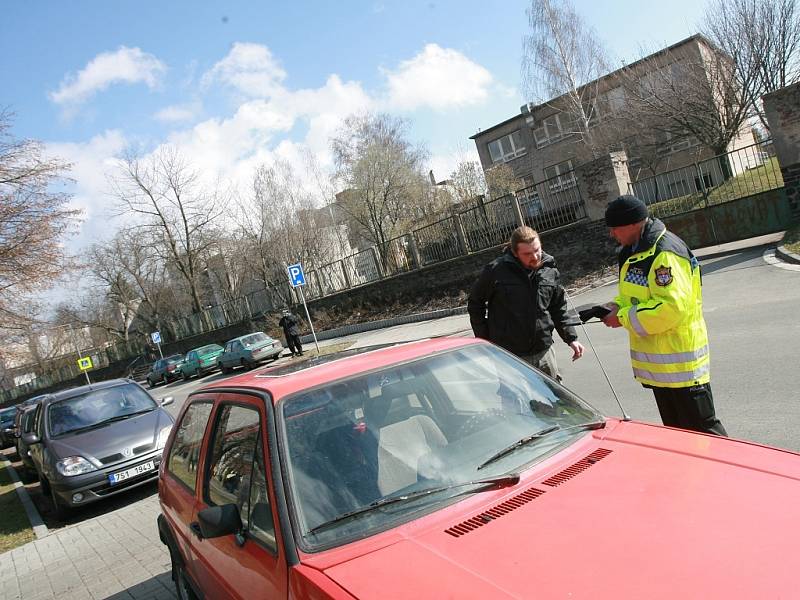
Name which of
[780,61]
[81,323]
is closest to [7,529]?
[780,61]

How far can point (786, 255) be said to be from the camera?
12047 mm

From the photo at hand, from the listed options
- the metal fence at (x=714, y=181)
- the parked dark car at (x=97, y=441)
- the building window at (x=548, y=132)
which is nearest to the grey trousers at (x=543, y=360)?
the parked dark car at (x=97, y=441)

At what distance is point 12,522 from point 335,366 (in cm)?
904

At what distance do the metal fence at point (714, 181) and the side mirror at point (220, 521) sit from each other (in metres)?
15.1

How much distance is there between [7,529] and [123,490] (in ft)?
6.92

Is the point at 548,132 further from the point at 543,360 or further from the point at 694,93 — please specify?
the point at 543,360

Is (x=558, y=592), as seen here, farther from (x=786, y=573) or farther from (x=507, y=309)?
(x=507, y=309)

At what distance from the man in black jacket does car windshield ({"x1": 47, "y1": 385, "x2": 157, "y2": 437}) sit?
710cm

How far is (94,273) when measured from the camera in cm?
6019

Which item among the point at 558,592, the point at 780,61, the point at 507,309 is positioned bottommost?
the point at 558,592

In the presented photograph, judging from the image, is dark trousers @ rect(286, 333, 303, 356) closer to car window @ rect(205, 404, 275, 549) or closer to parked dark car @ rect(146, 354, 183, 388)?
parked dark car @ rect(146, 354, 183, 388)

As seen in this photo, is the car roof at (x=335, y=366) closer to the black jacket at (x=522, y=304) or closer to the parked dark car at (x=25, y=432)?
the black jacket at (x=522, y=304)

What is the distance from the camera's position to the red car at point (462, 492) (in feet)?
5.85

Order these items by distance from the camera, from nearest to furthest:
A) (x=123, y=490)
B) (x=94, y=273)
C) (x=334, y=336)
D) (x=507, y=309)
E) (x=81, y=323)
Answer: (x=507, y=309), (x=123, y=490), (x=334, y=336), (x=94, y=273), (x=81, y=323)
